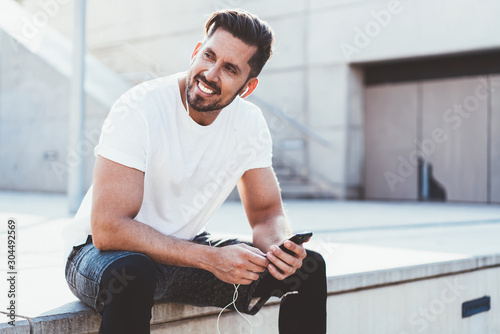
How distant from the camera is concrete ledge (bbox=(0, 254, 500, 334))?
195 centimetres

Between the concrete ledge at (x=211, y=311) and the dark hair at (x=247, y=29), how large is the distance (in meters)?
1.07

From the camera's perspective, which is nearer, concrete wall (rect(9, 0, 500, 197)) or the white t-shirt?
the white t-shirt

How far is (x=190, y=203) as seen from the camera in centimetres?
223

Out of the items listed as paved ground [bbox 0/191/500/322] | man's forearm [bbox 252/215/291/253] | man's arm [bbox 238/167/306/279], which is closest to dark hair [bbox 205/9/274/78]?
man's arm [bbox 238/167/306/279]

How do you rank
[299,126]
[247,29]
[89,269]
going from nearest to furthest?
[89,269] → [247,29] → [299,126]

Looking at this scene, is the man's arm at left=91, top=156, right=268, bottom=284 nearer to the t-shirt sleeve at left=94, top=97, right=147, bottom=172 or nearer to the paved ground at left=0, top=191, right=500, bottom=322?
the t-shirt sleeve at left=94, top=97, right=147, bottom=172

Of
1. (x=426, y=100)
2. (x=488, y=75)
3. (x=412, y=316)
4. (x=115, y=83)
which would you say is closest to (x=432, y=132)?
(x=426, y=100)

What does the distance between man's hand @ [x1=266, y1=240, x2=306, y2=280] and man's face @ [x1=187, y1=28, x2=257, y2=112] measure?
2.09 feet

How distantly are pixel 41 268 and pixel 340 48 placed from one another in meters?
9.19

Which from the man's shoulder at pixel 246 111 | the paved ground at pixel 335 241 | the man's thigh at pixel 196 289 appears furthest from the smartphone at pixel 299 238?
the paved ground at pixel 335 241

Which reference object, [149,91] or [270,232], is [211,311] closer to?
[270,232]

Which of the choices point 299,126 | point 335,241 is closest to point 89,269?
point 335,241

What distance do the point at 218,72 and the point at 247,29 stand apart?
229 millimetres

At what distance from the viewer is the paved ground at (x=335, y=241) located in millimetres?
2576
